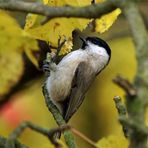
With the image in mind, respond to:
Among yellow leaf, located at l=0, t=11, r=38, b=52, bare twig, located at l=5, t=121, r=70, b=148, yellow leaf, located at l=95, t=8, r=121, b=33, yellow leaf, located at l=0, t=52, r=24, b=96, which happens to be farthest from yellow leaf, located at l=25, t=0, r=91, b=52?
yellow leaf, located at l=0, t=52, r=24, b=96

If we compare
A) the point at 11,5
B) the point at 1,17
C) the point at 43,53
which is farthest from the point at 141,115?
the point at 43,53

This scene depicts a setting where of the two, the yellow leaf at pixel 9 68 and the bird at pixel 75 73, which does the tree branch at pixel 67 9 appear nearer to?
the bird at pixel 75 73

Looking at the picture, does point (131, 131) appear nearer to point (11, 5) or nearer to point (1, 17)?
point (11, 5)

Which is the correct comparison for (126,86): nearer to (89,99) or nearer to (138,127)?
(138,127)

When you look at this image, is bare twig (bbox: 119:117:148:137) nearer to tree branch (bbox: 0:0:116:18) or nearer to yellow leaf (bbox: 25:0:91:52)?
tree branch (bbox: 0:0:116:18)

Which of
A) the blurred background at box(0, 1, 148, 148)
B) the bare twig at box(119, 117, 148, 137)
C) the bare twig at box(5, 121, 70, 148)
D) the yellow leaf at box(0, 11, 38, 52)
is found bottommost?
the blurred background at box(0, 1, 148, 148)

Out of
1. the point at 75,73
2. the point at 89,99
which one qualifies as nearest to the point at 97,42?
the point at 75,73

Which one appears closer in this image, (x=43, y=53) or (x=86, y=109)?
(x=43, y=53)
